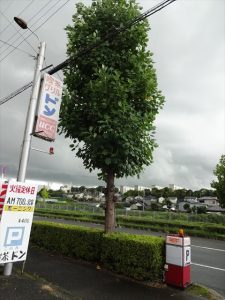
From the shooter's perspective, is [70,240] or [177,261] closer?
[177,261]

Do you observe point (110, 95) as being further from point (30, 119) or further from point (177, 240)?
point (177, 240)

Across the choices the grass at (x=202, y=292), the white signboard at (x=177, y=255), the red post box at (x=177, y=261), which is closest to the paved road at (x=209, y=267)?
the grass at (x=202, y=292)

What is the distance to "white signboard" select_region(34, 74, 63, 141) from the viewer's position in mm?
8266

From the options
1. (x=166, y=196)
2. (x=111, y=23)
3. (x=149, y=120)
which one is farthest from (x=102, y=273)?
(x=166, y=196)

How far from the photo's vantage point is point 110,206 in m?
9.36

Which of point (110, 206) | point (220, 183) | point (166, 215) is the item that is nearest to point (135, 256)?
point (110, 206)

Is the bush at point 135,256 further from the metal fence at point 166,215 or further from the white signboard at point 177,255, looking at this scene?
the metal fence at point 166,215

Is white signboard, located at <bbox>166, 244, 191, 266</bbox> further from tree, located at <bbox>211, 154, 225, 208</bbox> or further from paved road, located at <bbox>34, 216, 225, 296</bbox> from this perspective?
tree, located at <bbox>211, 154, 225, 208</bbox>

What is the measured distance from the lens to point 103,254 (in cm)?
857

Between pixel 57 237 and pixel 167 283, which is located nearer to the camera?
pixel 167 283

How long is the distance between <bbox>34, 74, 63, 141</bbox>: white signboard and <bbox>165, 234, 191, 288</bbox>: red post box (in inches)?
165

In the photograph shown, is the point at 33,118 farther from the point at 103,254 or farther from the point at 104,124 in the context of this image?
the point at 103,254

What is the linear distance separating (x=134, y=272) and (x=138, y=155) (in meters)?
3.26

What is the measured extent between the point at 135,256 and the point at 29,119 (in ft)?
14.7
